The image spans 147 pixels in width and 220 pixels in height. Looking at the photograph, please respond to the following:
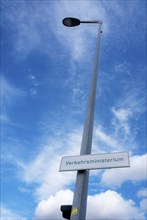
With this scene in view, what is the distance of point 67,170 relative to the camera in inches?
249

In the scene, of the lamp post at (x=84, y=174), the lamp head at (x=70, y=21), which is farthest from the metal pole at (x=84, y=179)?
the lamp head at (x=70, y=21)

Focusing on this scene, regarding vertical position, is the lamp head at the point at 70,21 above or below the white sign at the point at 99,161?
above

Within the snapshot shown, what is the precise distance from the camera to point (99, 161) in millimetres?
6156

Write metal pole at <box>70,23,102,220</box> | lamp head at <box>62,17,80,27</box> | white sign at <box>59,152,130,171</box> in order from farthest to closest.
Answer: lamp head at <box>62,17,80,27</box> < white sign at <box>59,152,130,171</box> < metal pole at <box>70,23,102,220</box>

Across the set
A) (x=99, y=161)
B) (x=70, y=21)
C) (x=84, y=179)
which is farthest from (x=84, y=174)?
(x=70, y=21)

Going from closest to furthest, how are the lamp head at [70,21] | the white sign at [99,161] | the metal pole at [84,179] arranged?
1. the metal pole at [84,179]
2. the white sign at [99,161]
3. the lamp head at [70,21]

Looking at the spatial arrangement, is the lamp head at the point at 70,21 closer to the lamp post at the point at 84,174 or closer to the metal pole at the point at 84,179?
the lamp post at the point at 84,174

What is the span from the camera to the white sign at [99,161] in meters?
6.05

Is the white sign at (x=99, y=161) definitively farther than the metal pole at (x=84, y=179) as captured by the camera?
Yes

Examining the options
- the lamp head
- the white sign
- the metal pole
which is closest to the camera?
the metal pole

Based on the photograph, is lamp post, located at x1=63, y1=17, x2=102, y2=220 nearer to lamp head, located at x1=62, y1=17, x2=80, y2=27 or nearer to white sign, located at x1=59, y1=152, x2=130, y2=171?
white sign, located at x1=59, y1=152, x2=130, y2=171

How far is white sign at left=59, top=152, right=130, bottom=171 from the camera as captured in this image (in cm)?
605

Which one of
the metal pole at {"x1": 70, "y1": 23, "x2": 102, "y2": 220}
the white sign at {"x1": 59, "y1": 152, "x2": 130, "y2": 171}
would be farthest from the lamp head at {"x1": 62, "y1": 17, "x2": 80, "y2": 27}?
the white sign at {"x1": 59, "y1": 152, "x2": 130, "y2": 171}

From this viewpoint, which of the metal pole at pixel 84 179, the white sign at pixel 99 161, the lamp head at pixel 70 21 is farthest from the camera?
the lamp head at pixel 70 21
